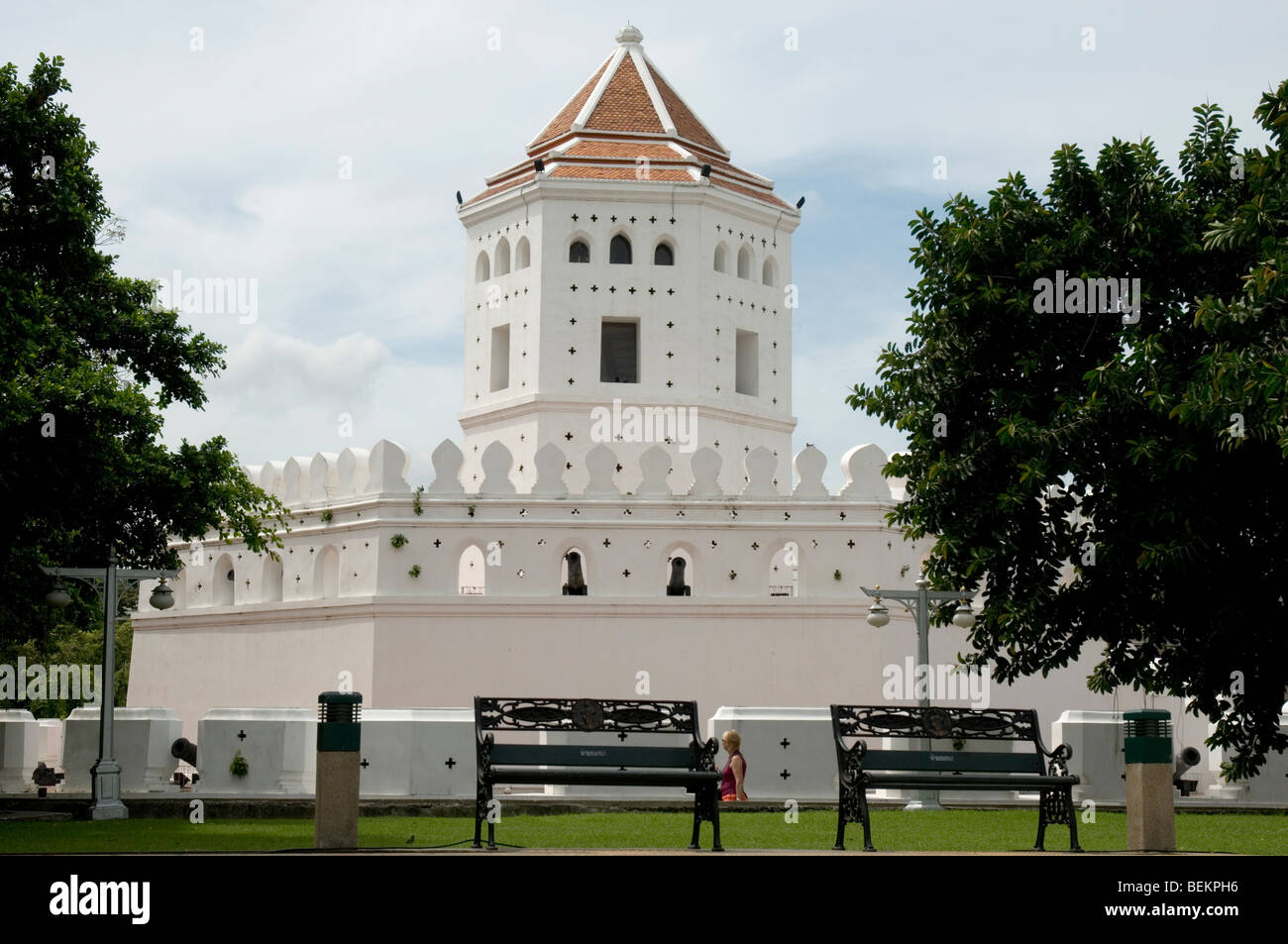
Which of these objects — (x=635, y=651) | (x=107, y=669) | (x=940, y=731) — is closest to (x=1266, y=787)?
(x=940, y=731)

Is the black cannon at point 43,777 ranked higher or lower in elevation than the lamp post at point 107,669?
lower

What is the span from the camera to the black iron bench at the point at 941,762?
10.8 m

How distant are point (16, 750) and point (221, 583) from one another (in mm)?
9303

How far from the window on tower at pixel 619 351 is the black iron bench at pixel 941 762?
1930cm

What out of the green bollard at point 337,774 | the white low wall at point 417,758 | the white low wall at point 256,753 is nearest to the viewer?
the green bollard at point 337,774

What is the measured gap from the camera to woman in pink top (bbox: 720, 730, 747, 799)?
16.2m

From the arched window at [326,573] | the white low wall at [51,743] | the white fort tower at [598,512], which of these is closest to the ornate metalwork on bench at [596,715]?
the white fort tower at [598,512]

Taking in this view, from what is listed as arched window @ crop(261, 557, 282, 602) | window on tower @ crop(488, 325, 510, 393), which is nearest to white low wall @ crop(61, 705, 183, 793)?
arched window @ crop(261, 557, 282, 602)

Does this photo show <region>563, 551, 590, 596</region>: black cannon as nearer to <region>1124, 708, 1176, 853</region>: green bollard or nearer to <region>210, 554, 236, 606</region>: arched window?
<region>210, 554, 236, 606</region>: arched window

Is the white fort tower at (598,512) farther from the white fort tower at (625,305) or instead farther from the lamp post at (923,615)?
the lamp post at (923,615)

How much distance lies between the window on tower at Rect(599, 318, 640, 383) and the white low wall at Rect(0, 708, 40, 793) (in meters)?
12.9
